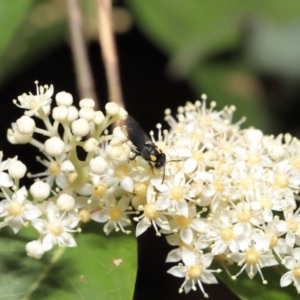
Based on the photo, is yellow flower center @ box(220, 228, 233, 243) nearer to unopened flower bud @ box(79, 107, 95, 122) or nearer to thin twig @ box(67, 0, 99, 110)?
unopened flower bud @ box(79, 107, 95, 122)

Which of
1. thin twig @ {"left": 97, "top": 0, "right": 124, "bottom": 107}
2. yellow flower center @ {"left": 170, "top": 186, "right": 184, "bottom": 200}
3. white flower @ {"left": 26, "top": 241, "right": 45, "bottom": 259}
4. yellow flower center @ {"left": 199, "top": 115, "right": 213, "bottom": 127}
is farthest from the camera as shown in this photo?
thin twig @ {"left": 97, "top": 0, "right": 124, "bottom": 107}

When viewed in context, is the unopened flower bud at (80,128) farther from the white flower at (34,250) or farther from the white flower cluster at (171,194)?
the white flower at (34,250)

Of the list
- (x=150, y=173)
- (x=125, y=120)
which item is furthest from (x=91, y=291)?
(x=125, y=120)

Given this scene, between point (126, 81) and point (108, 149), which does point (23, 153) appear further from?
point (108, 149)

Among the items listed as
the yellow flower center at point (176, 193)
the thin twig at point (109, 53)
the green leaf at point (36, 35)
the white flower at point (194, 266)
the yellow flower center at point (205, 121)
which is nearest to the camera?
the yellow flower center at point (176, 193)

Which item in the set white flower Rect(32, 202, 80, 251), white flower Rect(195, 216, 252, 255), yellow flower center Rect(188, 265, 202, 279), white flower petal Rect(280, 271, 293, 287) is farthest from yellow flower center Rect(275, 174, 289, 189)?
white flower Rect(32, 202, 80, 251)

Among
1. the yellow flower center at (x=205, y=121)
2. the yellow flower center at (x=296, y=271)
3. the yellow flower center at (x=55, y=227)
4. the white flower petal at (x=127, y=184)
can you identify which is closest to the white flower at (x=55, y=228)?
the yellow flower center at (x=55, y=227)
